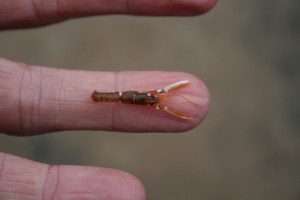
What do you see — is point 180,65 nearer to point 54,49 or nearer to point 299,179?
point 54,49

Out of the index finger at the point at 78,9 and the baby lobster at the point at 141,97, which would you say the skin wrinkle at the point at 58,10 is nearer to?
the index finger at the point at 78,9

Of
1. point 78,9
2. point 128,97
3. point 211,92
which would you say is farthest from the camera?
point 211,92

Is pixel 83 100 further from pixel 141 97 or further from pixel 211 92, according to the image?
pixel 211 92

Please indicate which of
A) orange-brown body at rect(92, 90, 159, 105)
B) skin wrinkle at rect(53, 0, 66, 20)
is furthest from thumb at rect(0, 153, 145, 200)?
skin wrinkle at rect(53, 0, 66, 20)

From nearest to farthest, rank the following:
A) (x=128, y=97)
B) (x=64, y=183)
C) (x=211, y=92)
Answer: (x=64, y=183), (x=128, y=97), (x=211, y=92)

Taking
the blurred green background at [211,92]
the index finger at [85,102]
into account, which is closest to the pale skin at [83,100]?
the index finger at [85,102]

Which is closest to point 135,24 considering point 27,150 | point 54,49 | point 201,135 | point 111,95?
point 54,49

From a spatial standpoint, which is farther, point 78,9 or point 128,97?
point 78,9

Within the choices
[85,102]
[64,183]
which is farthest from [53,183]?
[85,102]

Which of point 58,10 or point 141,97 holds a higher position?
point 58,10
